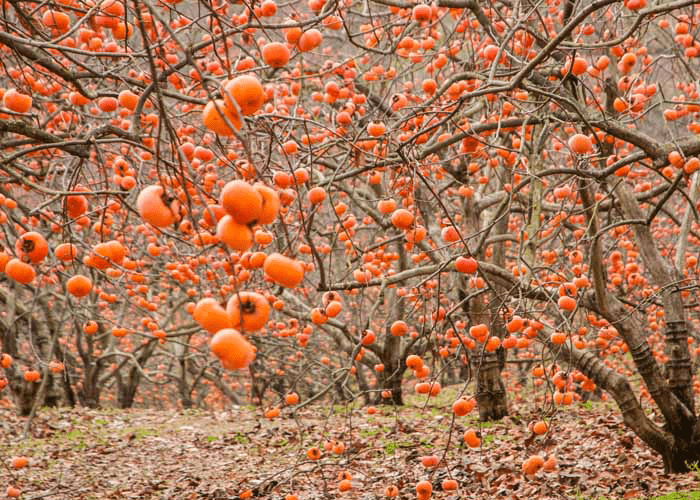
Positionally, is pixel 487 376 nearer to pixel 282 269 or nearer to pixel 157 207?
pixel 282 269

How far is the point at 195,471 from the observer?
6.66 m

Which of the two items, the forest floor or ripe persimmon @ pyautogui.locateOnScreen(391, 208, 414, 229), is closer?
ripe persimmon @ pyautogui.locateOnScreen(391, 208, 414, 229)

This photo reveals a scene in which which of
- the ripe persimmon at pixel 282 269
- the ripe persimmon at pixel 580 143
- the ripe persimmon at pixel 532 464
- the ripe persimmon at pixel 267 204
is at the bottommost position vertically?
the ripe persimmon at pixel 532 464

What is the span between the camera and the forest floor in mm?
5023

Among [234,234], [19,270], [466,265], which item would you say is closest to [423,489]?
[466,265]

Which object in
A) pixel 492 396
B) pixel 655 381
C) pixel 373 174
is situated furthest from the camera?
pixel 492 396

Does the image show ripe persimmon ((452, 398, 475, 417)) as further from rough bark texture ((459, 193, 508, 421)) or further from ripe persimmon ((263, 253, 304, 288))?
rough bark texture ((459, 193, 508, 421))

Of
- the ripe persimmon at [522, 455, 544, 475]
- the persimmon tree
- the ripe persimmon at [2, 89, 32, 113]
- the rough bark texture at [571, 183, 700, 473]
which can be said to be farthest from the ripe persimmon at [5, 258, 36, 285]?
the rough bark texture at [571, 183, 700, 473]

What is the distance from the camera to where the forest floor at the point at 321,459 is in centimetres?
502

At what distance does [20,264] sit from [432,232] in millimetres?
6190

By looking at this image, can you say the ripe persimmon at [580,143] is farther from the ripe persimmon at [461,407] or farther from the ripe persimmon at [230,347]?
the ripe persimmon at [230,347]

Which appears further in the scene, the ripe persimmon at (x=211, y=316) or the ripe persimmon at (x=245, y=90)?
the ripe persimmon at (x=245, y=90)

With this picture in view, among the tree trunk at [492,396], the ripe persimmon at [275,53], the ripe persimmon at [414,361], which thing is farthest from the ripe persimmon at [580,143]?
the tree trunk at [492,396]

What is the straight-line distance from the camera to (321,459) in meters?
6.51
